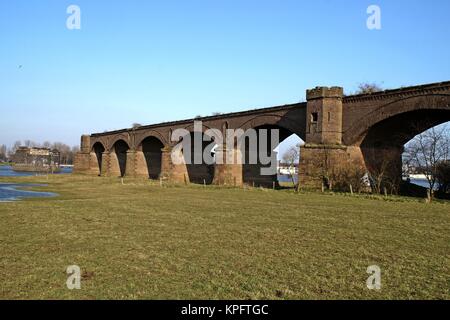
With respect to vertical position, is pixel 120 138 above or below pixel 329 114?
above

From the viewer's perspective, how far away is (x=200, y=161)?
53.4m

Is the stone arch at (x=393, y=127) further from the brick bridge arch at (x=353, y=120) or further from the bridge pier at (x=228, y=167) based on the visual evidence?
the bridge pier at (x=228, y=167)

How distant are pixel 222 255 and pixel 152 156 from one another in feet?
178

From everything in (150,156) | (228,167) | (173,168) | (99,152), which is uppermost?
(99,152)

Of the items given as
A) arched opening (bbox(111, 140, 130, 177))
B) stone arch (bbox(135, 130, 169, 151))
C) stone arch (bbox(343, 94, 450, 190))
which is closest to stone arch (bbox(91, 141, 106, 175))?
arched opening (bbox(111, 140, 130, 177))

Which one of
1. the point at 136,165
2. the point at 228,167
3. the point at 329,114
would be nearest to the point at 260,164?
the point at 228,167

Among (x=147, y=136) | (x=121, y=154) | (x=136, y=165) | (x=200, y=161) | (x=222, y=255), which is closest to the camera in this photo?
(x=222, y=255)

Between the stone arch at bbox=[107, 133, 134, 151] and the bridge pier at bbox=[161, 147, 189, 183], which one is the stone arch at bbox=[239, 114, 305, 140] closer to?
the bridge pier at bbox=[161, 147, 189, 183]

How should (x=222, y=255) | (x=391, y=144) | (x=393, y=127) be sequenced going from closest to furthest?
1. (x=222, y=255)
2. (x=393, y=127)
3. (x=391, y=144)

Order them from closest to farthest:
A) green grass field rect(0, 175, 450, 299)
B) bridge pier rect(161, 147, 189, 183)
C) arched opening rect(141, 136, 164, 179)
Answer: green grass field rect(0, 175, 450, 299) → bridge pier rect(161, 147, 189, 183) → arched opening rect(141, 136, 164, 179)

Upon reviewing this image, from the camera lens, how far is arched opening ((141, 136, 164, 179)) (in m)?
60.6

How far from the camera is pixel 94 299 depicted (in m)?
5.73

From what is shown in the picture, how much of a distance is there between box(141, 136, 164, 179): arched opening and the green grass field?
4580 centimetres

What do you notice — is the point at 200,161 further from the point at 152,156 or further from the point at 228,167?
the point at 228,167
